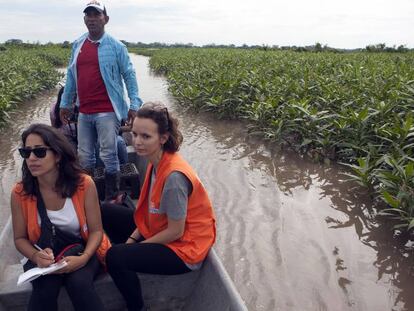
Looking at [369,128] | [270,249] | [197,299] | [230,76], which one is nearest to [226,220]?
[270,249]

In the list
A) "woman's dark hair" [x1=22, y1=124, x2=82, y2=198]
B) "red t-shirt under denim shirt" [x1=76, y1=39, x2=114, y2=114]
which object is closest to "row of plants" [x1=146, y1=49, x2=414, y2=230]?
"woman's dark hair" [x1=22, y1=124, x2=82, y2=198]

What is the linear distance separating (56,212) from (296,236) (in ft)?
7.88

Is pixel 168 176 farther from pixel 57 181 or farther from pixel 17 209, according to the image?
pixel 17 209

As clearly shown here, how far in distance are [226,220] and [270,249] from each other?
27.6 inches

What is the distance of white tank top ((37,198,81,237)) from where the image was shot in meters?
2.15

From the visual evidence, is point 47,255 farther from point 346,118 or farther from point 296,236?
point 346,118

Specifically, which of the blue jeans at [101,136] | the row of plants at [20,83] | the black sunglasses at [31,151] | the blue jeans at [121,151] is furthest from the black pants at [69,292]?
the row of plants at [20,83]

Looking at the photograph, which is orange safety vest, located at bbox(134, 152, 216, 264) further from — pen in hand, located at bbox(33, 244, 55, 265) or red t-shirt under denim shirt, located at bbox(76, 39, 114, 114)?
red t-shirt under denim shirt, located at bbox(76, 39, 114, 114)

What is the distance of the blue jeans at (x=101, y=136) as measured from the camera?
12.1 feet

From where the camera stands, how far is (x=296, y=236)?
12.4 ft

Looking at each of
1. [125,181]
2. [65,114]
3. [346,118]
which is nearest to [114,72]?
[65,114]

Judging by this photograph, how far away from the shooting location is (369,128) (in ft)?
17.7

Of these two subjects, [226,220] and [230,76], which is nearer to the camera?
[226,220]

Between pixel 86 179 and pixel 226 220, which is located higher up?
pixel 86 179
